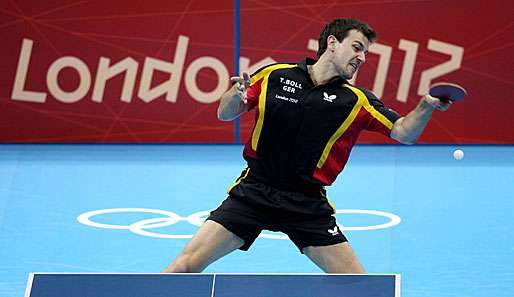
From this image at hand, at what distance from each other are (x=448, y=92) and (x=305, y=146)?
0.87 m

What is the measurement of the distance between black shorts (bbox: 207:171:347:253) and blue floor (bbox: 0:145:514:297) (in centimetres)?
162

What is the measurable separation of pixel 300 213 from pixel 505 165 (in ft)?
21.0

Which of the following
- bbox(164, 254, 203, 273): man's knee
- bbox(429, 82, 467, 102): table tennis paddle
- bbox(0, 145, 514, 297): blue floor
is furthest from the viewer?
bbox(0, 145, 514, 297): blue floor

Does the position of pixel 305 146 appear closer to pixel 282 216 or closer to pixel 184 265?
pixel 282 216

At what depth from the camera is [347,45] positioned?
5.30 m

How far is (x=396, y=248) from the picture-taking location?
788cm

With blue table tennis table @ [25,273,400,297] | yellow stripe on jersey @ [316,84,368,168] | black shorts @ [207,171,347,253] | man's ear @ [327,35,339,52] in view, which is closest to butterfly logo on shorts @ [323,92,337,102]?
yellow stripe on jersey @ [316,84,368,168]

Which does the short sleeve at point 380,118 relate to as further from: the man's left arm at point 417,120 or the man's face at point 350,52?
the man's face at point 350,52

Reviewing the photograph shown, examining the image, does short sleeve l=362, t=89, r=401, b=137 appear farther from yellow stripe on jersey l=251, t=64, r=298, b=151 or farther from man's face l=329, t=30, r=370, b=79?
yellow stripe on jersey l=251, t=64, r=298, b=151

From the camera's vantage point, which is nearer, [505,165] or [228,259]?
[228,259]

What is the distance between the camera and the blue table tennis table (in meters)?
4.08

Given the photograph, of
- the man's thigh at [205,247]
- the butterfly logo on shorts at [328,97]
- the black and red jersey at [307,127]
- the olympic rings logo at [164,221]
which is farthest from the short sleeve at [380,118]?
the olympic rings logo at [164,221]

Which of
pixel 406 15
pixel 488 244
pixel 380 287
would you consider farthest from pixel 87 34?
pixel 380 287

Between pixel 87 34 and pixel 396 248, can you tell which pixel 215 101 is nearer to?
pixel 87 34
